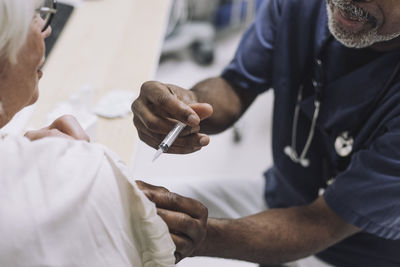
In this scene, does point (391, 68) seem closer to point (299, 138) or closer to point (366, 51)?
point (366, 51)

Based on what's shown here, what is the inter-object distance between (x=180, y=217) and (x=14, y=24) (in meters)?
0.30

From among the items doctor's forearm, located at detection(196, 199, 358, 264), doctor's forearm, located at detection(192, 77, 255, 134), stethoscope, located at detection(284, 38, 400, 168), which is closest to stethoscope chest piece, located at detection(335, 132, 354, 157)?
stethoscope, located at detection(284, 38, 400, 168)

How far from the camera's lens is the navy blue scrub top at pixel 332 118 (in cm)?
71

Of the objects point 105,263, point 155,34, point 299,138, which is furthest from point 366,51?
point 105,263

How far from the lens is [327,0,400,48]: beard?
712 millimetres

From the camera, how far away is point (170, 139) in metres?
0.66

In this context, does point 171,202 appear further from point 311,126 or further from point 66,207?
point 311,126

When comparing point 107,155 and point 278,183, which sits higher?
point 107,155

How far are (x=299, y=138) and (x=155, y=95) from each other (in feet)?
1.27

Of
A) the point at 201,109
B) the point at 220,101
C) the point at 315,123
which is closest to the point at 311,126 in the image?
the point at 315,123

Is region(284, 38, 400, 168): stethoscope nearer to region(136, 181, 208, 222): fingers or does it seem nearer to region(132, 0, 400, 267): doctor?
region(132, 0, 400, 267): doctor

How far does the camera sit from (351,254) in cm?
91

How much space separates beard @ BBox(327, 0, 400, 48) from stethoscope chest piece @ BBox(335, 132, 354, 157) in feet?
0.55

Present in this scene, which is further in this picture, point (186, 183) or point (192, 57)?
point (192, 57)
